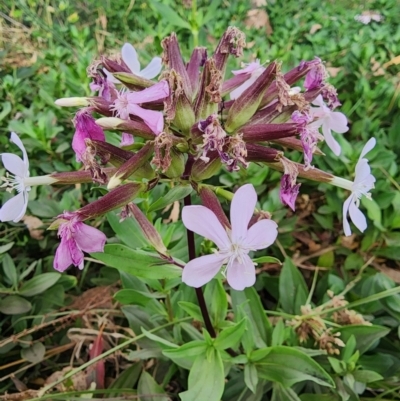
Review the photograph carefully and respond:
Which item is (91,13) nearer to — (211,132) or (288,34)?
(288,34)

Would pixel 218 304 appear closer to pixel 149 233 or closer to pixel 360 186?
pixel 149 233

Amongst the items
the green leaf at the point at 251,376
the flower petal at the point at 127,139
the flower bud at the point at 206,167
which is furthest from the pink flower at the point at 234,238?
the green leaf at the point at 251,376

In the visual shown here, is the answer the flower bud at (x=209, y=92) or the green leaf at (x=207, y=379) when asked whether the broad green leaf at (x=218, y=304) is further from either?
the flower bud at (x=209, y=92)

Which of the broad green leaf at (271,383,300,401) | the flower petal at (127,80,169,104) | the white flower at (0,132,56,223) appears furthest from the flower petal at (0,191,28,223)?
the broad green leaf at (271,383,300,401)

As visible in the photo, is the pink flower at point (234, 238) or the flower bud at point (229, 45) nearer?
the pink flower at point (234, 238)

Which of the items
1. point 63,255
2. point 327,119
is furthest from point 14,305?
point 327,119

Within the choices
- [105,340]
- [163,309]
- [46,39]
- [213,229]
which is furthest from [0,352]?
[46,39]
